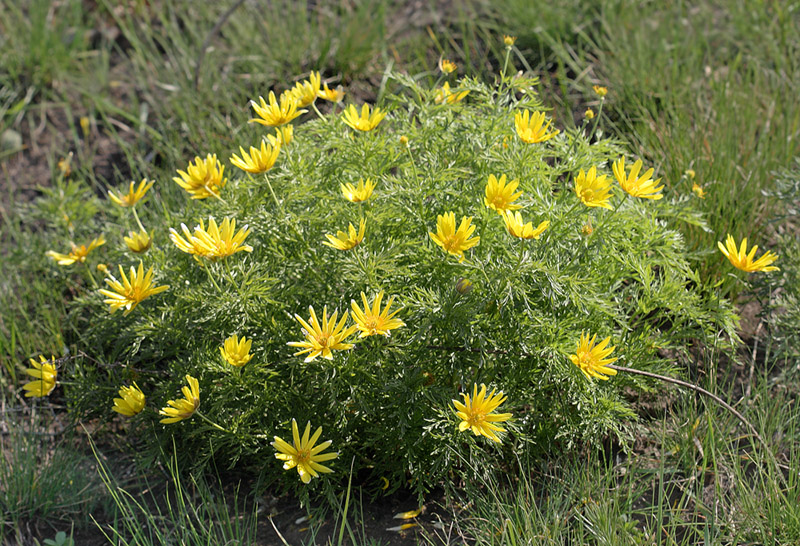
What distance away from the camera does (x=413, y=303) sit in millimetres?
1954

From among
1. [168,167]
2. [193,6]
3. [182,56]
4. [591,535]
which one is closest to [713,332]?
[591,535]

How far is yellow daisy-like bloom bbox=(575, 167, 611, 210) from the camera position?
184cm

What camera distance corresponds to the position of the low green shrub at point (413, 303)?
1.90 meters

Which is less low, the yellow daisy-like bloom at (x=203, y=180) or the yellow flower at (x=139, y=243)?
the yellow daisy-like bloom at (x=203, y=180)

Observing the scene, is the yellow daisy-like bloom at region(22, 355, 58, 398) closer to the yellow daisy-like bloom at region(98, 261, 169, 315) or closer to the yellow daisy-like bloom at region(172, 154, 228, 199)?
the yellow daisy-like bloom at region(98, 261, 169, 315)

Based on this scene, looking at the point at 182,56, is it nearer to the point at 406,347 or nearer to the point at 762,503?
the point at 406,347

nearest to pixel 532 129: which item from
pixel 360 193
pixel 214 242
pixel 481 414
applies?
pixel 360 193

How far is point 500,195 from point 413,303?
0.37 m

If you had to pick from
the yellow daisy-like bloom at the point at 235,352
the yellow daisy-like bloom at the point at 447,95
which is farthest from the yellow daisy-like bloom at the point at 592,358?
the yellow daisy-like bloom at the point at 447,95

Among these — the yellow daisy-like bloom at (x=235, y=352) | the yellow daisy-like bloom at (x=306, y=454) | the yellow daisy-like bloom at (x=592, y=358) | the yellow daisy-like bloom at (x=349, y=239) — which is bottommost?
the yellow daisy-like bloom at (x=306, y=454)

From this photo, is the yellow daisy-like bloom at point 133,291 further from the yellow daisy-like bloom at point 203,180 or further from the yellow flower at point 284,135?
the yellow flower at point 284,135

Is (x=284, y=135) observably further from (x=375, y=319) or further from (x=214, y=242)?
(x=375, y=319)

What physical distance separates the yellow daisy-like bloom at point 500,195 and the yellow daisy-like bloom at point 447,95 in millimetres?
509

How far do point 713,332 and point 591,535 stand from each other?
728 millimetres
